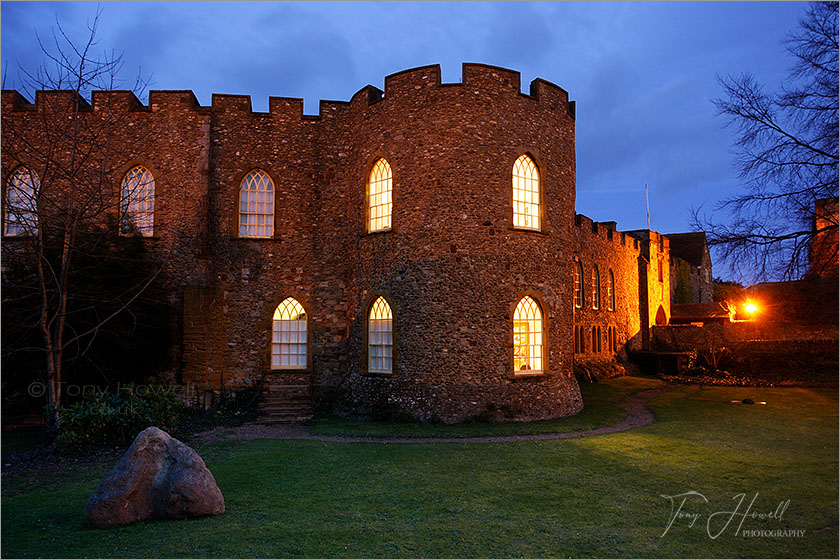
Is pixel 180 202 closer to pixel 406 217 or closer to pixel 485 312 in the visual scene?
pixel 406 217

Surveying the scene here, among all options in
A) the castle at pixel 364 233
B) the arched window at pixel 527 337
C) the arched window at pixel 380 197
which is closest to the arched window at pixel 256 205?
the castle at pixel 364 233

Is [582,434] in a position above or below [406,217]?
below

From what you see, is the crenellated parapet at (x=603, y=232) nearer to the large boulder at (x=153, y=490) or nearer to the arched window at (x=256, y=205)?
the arched window at (x=256, y=205)

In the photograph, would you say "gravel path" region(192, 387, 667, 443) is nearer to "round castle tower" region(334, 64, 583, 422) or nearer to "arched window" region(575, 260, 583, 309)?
"round castle tower" region(334, 64, 583, 422)

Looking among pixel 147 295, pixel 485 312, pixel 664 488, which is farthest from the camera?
pixel 147 295

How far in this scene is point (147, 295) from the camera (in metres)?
16.4

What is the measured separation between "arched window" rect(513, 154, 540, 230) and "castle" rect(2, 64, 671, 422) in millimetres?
48

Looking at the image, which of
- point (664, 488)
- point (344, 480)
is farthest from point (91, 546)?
point (664, 488)

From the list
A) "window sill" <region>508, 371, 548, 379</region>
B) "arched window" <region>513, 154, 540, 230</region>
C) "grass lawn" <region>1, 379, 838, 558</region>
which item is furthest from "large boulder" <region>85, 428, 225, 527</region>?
"arched window" <region>513, 154, 540, 230</region>

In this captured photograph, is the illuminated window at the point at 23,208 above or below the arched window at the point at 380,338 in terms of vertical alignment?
above

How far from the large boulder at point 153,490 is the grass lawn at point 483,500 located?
0.59 feet

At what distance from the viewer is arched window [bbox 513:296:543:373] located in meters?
15.6

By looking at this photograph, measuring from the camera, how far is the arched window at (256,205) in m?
18.3

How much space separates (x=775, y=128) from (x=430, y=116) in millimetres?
9658
